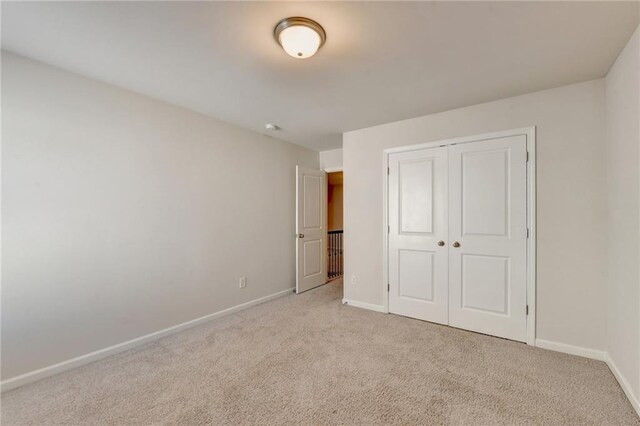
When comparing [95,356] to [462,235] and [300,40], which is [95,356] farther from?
[462,235]

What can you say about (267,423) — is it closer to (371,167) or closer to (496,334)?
(496,334)

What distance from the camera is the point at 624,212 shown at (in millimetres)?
1892

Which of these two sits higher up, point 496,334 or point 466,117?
point 466,117

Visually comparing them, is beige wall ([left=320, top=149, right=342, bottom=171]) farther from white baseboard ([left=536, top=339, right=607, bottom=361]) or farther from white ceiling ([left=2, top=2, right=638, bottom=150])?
white baseboard ([left=536, top=339, right=607, bottom=361])

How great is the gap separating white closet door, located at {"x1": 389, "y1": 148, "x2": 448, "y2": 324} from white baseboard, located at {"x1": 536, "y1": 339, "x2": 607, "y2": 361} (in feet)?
2.76

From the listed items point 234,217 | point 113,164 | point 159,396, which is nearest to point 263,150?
point 234,217

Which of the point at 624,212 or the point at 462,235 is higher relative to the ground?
the point at 624,212

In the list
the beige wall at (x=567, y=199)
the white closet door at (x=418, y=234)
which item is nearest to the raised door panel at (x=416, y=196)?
the white closet door at (x=418, y=234)

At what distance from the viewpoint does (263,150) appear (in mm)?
3871

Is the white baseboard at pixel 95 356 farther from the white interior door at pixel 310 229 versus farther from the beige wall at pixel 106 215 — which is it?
the white interior door at pixel 310 229

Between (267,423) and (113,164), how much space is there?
2419 mm

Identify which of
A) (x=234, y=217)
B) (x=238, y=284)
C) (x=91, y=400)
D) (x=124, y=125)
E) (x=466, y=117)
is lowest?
(x=91, y=400)

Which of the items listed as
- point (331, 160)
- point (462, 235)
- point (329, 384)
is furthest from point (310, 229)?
point (329, 384)

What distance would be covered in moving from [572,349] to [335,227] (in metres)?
6.47
